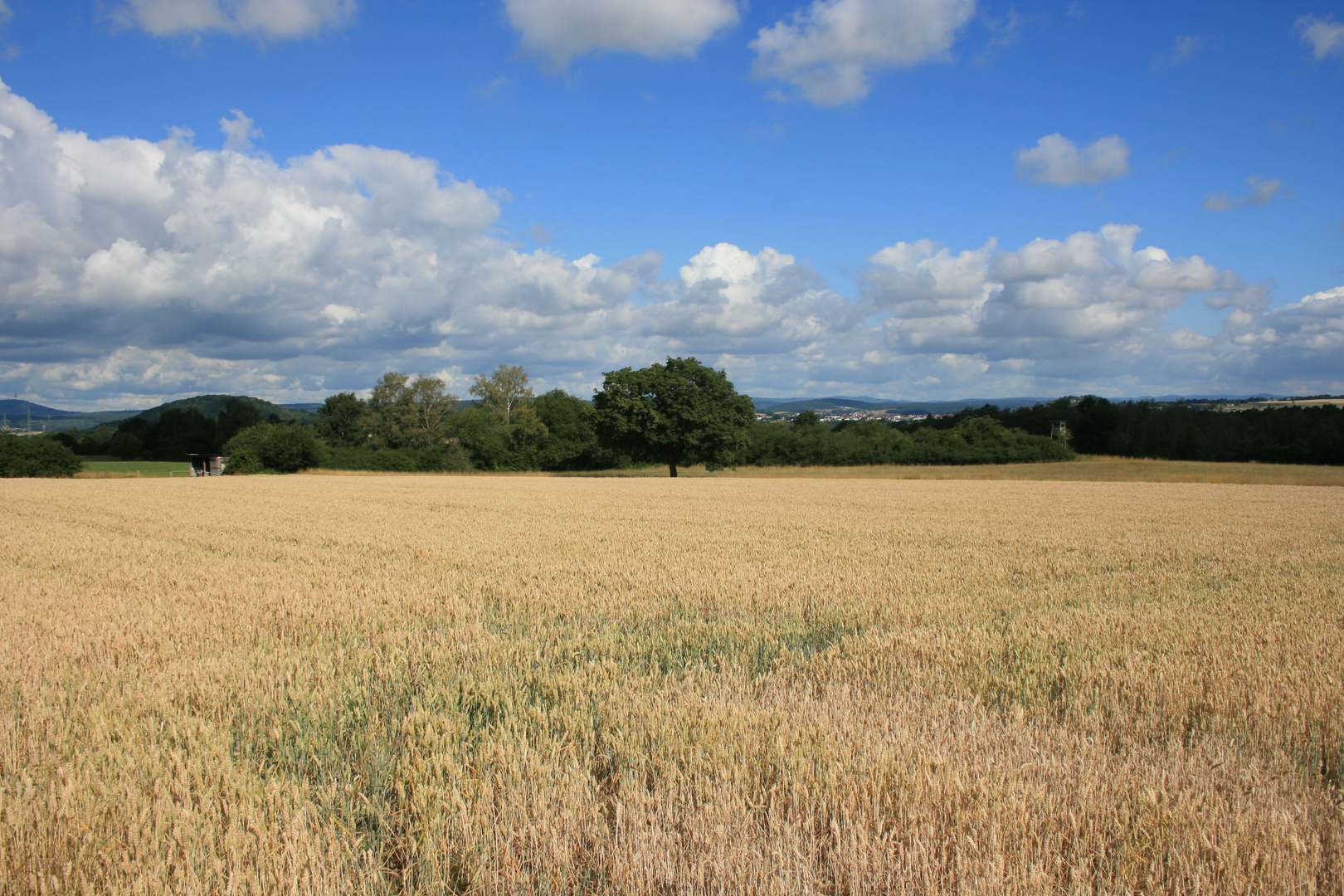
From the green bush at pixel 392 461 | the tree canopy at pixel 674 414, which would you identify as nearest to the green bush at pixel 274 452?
the green bush at pixel 392 461

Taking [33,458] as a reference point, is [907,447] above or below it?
below

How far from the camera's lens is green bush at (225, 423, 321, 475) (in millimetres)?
65062

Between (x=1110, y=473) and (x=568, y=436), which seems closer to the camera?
(x=1110, y=473)

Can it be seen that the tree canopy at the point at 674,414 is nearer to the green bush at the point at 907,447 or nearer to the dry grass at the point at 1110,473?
the dry grass at the point at 1110,473

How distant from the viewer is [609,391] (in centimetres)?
5491

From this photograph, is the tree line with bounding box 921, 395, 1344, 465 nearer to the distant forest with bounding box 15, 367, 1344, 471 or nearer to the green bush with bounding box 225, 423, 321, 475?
the distant forest with bounding box 15, 367, 1344, 471

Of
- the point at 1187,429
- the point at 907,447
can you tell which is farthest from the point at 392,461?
the point at 1187,429

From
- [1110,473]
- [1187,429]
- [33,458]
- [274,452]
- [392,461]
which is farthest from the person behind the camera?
[1187,429]

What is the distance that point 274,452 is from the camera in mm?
65000

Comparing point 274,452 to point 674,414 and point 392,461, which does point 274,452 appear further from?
point 674,414

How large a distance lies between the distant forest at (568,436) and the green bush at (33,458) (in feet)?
40.7

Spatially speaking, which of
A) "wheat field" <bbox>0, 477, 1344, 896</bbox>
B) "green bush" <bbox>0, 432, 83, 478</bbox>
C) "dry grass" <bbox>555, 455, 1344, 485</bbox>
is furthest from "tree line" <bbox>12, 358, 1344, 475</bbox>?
"wheat field" <bbox>0, 477, 1344, 896</bbox>

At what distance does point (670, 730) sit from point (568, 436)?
97.0 m

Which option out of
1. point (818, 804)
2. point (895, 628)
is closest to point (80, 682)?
point (818, 804)
